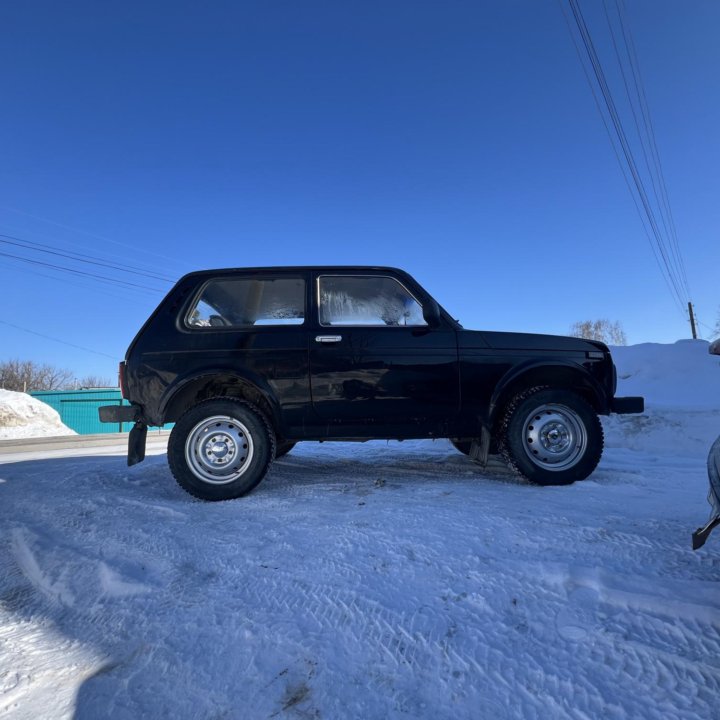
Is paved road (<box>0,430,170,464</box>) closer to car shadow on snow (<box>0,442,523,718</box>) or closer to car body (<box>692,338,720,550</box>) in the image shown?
car shadow on snow (<box>0,442,523,718</box>)

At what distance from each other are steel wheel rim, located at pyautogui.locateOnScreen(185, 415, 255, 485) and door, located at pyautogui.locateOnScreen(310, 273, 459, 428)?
60 cm

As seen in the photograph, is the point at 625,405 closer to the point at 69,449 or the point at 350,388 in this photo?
the point at 350,388

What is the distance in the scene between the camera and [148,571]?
1.71 meters

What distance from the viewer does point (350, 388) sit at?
10.0ft

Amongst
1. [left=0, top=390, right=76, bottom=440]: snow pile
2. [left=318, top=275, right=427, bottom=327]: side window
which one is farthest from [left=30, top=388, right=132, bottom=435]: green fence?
[left=318, top=275, right=427, bottom=327]: side window

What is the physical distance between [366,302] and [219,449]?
1.68 m

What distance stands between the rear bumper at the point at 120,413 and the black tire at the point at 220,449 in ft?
1.43

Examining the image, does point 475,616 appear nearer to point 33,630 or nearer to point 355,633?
point 355,633

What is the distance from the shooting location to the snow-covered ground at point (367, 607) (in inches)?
40.9

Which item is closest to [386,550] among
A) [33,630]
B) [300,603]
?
[300,603]

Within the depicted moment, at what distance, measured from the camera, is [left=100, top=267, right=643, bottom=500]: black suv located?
2943mm

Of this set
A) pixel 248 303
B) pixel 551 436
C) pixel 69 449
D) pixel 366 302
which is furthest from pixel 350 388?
pixel 69 449

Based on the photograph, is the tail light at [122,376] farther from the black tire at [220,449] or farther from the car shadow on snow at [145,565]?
the car shadow on snow at [145,565]

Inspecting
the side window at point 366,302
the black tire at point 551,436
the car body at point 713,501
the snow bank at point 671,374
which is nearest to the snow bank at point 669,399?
the snow bank at point 671,374
